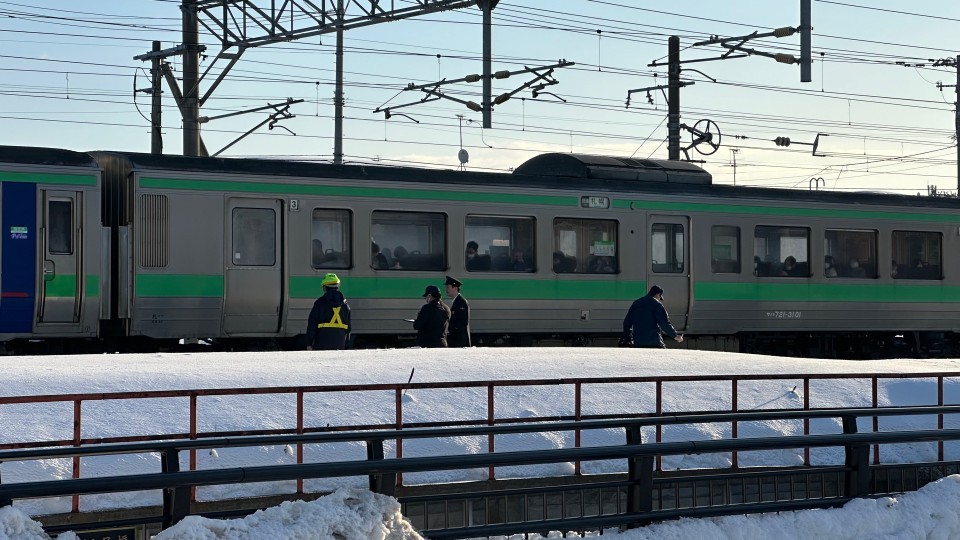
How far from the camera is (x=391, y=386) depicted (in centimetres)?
1189

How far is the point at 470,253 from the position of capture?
21.0 metres

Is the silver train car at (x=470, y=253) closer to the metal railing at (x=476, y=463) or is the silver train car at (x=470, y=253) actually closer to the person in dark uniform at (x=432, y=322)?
the person in dark uniform at (x=432, y=322)

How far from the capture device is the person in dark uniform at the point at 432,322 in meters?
17.9

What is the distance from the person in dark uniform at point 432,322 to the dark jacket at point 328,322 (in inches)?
52.7

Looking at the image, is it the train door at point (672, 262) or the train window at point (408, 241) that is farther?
the train door at point (672, 262)

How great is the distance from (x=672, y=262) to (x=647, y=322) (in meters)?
4.30

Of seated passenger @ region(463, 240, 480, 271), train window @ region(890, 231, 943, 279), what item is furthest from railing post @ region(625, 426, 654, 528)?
train window @ region(890, 231, 943, 279)

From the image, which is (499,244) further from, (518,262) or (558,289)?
(558,289)

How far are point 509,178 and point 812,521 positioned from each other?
44.9 feet

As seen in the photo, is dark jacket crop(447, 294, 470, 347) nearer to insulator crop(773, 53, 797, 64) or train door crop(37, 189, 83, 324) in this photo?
train door crop(37, 189, 83, 324)

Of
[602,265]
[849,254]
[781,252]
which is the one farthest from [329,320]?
[849,254]

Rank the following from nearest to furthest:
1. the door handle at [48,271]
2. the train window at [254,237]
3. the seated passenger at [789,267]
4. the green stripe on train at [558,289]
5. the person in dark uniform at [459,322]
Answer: the door handle at [48,271], the person in dark uniform at [459,322], the green stripe on train at [558,289], the train window at [254,237], the seated passenger at [789,267]

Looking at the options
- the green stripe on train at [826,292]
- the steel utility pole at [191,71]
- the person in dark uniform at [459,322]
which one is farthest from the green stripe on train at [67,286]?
the green stripe on train at [826,292]

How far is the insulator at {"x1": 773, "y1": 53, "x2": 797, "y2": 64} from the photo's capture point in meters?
26.7
